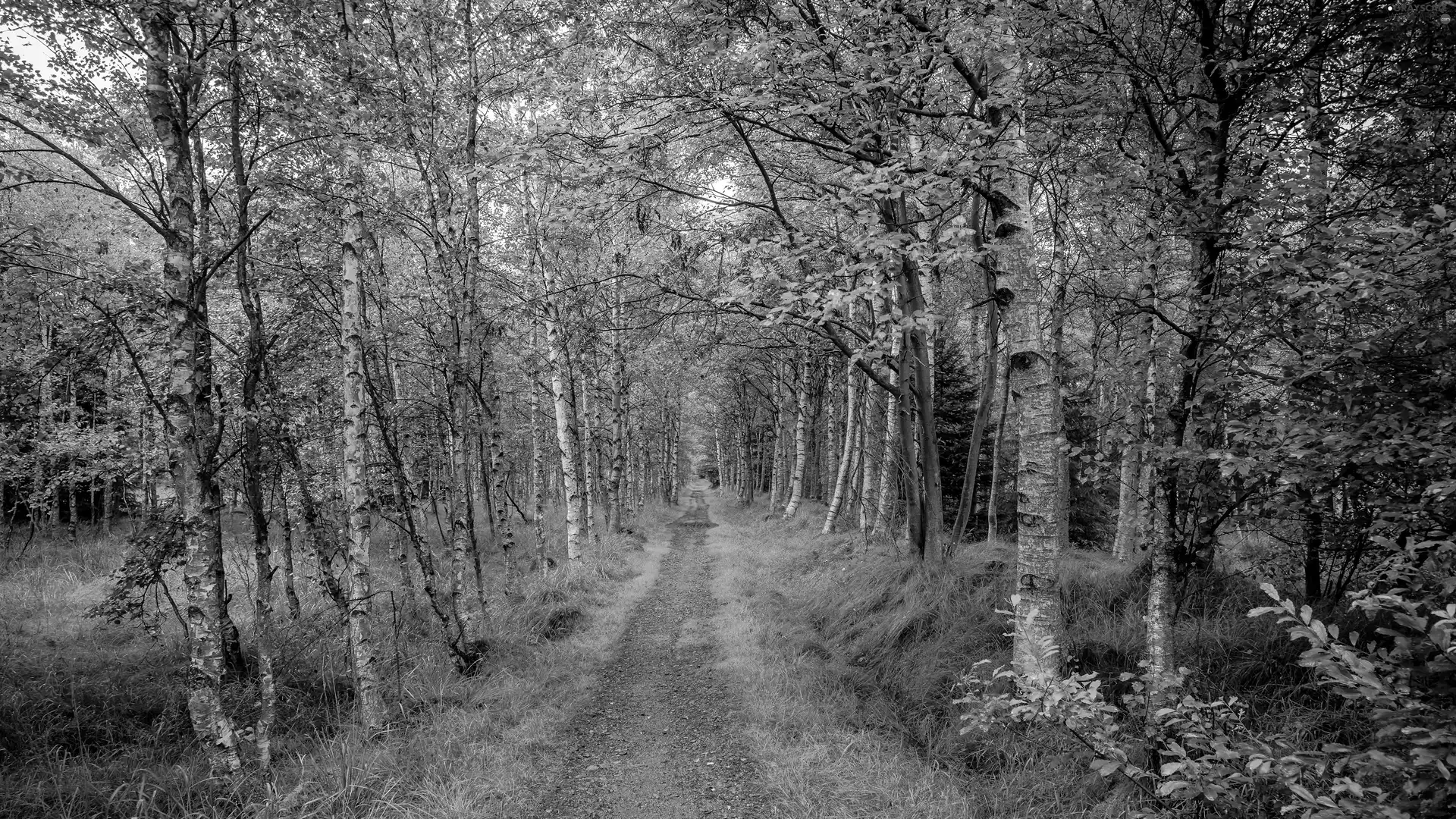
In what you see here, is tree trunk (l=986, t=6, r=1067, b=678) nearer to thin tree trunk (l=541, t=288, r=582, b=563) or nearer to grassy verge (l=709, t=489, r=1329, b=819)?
grassy verge (l=709, t=489, r=1329, b=819)

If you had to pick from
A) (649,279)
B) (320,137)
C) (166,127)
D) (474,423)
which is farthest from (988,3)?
(474,423)

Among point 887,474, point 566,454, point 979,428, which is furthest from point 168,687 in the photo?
point 887,474

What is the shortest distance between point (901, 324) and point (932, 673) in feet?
14.0

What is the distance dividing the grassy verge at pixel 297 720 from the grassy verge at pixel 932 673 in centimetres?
267

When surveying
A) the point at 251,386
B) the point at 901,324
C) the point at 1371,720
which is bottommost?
the point at 1371,720

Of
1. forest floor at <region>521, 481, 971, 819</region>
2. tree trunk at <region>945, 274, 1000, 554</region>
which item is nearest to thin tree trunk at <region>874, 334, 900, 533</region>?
tree trunk at <region>945, 274, 1000, 554</region>

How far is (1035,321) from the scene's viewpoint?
5.84 m

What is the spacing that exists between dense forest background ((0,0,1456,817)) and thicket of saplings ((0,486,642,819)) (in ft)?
0.25

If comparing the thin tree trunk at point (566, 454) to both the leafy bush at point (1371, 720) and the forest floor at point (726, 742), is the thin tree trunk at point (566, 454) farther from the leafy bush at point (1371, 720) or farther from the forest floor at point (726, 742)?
the leafy bush at point (1371, 720)

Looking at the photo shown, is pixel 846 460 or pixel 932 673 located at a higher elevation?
pixel 846 460

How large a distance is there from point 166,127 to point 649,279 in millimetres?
5157

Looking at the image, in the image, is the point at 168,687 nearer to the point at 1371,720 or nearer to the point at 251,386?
the point at 251,386

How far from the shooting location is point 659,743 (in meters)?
6.49

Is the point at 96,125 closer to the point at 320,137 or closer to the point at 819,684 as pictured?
the point at 320,137
